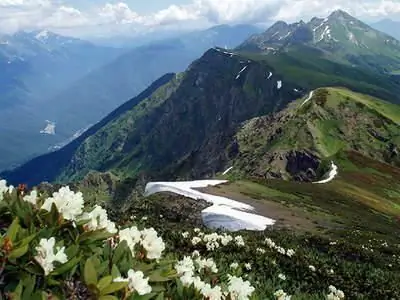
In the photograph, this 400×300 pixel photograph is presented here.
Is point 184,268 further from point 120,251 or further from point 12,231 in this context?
point 12,231

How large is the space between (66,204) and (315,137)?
135918mm

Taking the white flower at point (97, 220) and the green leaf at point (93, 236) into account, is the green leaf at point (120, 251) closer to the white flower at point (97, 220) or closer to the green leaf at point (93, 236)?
the green leaf at point (93, 236)

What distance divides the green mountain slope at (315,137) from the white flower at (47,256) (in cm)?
10669

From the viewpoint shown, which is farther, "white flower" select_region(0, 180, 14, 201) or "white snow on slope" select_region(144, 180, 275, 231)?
"white snow on slope" select_region(144, 180, 275, 231)

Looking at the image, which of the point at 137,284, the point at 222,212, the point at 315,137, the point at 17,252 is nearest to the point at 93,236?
the point at 137,284

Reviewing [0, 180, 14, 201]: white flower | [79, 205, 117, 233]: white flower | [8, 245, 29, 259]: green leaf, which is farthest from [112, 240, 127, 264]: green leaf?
[0, 180, 14, 201]: white flower

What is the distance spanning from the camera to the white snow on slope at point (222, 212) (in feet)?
112

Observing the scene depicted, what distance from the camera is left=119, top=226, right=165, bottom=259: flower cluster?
5.87 metres

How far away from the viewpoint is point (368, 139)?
156750mm

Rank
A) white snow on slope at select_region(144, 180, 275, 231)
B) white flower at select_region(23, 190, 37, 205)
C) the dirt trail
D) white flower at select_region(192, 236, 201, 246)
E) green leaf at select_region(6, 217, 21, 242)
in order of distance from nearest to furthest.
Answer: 1. green leaf at select_region(6, 217, 21, 242)
2. white flower at select_region(23, 190, 37, 205)
3. white flower at select_region(192, 236, 201, 246)
4. white snow on slope at select_region(144, 180, 275, 231)
5. the dirt trail

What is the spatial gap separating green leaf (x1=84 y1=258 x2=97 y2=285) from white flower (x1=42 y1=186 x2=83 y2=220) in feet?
2.78

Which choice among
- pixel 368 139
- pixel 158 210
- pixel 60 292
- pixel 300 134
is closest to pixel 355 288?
pixel 60 292

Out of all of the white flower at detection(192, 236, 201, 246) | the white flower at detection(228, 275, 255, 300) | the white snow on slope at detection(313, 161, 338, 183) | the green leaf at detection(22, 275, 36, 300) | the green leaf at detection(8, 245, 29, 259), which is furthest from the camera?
the white snow on slope at detection(313, 161, 338, 183)

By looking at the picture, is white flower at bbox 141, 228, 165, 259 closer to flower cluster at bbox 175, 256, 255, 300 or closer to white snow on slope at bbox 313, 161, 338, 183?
flower cluster at bbox 175, 256, 255, 300
